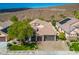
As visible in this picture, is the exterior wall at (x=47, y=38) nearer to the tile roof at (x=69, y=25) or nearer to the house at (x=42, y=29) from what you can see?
the house at (x=42, y=29)

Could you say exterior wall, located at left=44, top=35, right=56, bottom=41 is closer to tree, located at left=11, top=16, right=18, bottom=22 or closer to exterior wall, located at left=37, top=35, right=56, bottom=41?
exterior wall, located at left=37, top=35, right=56, bottom=41

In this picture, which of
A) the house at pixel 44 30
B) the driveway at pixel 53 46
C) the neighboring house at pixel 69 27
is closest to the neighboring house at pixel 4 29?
the house at pixel 44 30

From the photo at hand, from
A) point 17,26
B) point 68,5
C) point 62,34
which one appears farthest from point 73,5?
point 17,26

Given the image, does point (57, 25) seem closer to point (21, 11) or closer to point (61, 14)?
point (61, 14)

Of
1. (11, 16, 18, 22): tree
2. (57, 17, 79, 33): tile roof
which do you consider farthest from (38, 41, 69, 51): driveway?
(11, 16, 18, 22): tree

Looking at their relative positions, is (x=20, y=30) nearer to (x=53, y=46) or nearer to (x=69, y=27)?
(x=53, y=46)

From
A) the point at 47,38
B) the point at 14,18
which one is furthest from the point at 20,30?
the point at 47,38
